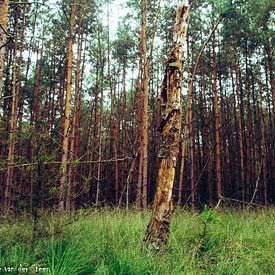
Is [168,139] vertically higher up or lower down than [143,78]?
lower down

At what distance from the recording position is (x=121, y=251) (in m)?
3.12

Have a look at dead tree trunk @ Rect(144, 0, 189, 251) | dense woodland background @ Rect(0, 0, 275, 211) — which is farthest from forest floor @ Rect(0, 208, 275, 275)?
dense woodland background @ Rect(0, 0, 275, 211)

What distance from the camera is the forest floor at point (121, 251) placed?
→ 281cm

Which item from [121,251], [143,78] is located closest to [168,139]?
[121,251]

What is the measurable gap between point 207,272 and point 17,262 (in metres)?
1.97

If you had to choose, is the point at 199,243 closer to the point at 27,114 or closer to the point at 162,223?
the point at 162,223

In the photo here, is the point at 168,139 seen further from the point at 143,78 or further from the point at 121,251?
the point at 143,78

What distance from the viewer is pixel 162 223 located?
3.87 m

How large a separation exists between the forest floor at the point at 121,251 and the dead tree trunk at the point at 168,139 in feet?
0.85

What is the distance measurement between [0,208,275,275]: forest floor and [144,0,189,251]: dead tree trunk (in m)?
0.26

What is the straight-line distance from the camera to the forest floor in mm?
2812

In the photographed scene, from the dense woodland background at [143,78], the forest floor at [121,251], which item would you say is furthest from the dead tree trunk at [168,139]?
the dense woodland background at [143,78]

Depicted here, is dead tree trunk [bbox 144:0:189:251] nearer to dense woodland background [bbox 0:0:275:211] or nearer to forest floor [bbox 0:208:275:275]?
forest floor [bbox 0:208:275:275]

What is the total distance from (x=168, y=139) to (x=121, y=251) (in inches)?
66.5
